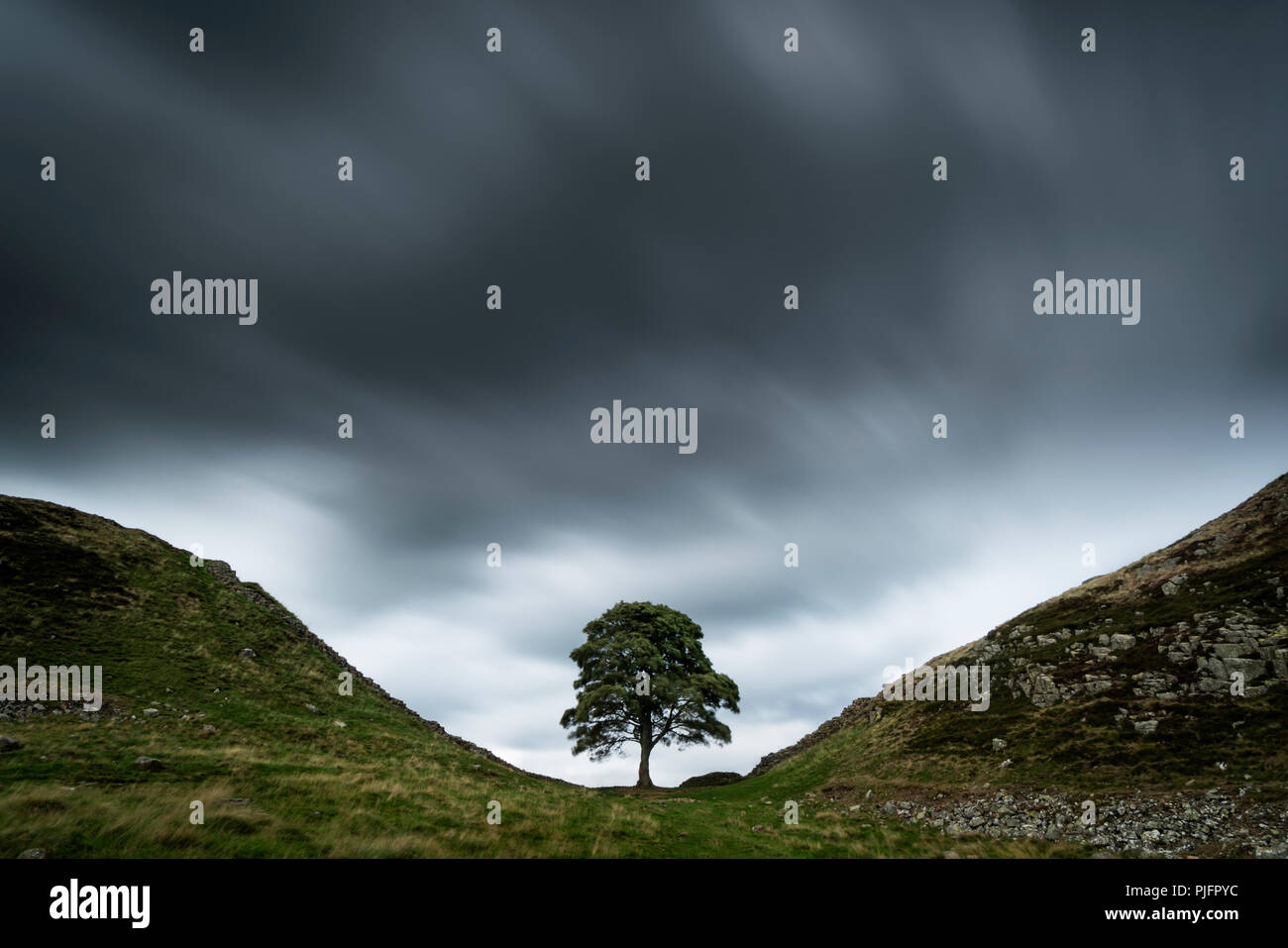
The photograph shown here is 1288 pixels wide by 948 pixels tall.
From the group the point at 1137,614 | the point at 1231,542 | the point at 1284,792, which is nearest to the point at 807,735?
the point at 1137,614

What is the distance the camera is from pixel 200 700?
2677 centimetres

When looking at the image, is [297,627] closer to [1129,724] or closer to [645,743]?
[645,743]

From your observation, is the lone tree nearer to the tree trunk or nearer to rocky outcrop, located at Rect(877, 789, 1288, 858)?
the tree trunk

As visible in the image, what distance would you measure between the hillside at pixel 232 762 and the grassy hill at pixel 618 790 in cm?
12

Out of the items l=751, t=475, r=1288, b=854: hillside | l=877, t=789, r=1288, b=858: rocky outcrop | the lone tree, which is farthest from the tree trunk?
l=877, t=789, r=1288, b=858: rocky outcrop

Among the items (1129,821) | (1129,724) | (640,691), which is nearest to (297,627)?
(640,691)

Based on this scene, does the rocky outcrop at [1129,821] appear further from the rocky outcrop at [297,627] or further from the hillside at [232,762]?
the rocky outcrop at [297,627]

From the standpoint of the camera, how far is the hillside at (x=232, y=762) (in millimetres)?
11868

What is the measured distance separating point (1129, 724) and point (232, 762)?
36839 mm

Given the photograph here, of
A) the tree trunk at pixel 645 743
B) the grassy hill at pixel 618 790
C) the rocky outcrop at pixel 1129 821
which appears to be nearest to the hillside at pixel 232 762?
the grassy hill at pixel 618 790

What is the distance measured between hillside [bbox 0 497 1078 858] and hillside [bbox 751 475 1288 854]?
378 cm
